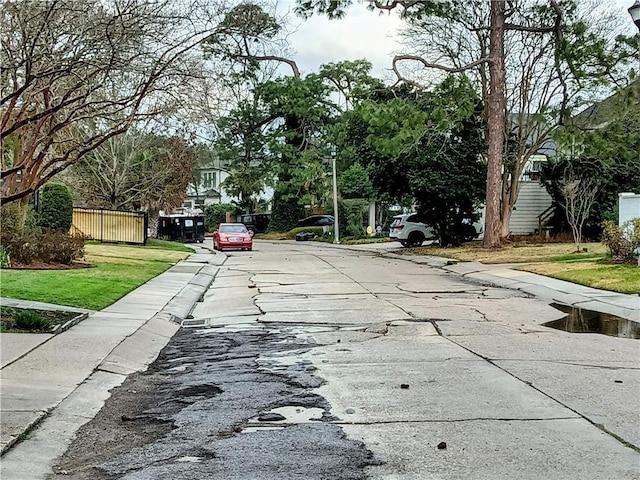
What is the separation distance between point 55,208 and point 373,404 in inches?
1008

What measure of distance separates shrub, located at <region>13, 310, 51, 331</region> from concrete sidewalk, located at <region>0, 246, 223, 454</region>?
1.37ft

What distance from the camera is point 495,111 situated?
3100cm

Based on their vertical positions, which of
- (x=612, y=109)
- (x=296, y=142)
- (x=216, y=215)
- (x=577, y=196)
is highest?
(x=296, y=142)

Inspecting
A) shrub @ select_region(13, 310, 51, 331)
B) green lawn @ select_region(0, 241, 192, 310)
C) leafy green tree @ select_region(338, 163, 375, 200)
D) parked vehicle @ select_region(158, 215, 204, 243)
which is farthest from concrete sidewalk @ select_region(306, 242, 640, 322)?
leafy green tree @ select_region(338, 163, 375, 200)

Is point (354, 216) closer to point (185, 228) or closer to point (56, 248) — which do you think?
point (185, 228)

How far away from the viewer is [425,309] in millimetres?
14508

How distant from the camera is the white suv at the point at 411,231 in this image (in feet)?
125

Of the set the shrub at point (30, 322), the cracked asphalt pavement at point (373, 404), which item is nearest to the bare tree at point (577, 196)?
the cracked asphalt pavement at point (373, 404)

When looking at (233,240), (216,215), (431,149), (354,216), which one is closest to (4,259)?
(431,149)

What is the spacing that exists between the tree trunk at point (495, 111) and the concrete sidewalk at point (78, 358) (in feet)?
59.3

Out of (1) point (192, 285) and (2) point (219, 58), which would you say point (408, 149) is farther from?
(2) point (219, 58)

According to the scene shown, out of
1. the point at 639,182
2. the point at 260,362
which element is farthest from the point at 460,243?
the point at 260,362

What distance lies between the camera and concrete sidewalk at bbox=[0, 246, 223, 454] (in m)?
7.00

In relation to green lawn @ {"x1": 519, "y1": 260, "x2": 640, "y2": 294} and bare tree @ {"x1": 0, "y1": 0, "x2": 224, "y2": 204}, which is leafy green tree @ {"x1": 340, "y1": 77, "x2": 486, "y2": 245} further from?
bare tree @ {"x1": 0, "y1": 0, "x2": 224, "y2": 204}
